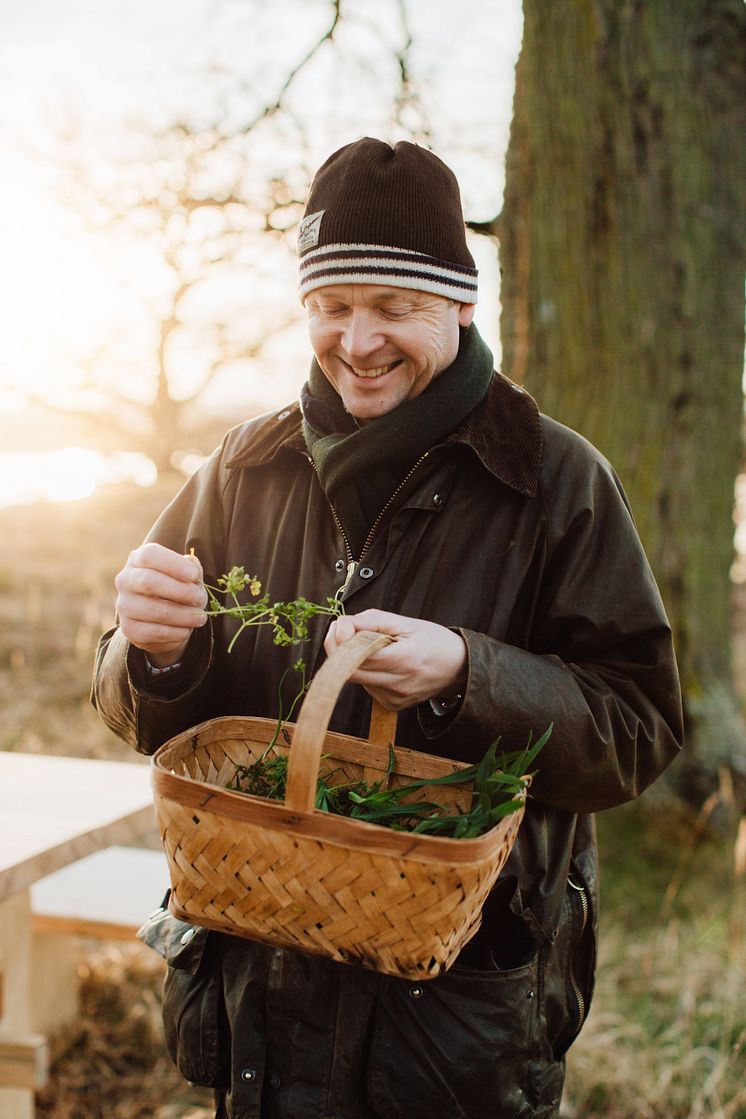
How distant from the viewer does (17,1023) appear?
276cm

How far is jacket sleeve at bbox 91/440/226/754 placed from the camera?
1.64m

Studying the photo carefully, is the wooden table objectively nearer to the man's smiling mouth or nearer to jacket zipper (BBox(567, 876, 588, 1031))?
jacket zipper (BBox(567, 876, 588, 1031))

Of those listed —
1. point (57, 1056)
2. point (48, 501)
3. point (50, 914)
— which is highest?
point (48, 501)

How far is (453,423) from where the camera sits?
65.6 inches

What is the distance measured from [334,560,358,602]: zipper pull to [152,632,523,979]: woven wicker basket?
0.37 meters

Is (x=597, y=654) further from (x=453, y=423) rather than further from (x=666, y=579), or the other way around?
(x=666, y=579)

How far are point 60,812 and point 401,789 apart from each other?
4.73ft

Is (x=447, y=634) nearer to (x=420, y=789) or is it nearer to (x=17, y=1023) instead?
(x=420, y=789)

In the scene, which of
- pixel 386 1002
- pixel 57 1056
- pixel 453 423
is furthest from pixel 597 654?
pixel 57 1056

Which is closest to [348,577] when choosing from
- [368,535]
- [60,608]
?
[368,535]

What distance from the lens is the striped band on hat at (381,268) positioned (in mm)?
1572

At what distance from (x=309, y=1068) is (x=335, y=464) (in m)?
1.01

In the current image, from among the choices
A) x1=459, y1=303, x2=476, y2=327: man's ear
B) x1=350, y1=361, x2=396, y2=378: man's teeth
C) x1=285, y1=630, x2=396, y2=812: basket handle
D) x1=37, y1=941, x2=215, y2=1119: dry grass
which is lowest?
x1=37, y1=941, x2=215, y2=1119: dry grass

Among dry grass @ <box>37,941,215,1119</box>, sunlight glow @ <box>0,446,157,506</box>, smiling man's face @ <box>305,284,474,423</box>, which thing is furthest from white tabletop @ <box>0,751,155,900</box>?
sunlight glow @ <box>0,446,157,506</box>
